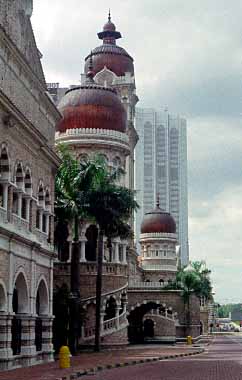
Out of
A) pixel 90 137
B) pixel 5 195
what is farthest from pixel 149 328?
pixel 5 195

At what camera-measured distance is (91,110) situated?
47.7 metres

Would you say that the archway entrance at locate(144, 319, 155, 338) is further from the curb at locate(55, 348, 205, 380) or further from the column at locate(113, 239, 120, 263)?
the curb at locate(55, 348, 205, 380)

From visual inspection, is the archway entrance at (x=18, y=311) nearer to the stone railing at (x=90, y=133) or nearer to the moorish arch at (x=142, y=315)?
the stone railing at (x=90, y=133)

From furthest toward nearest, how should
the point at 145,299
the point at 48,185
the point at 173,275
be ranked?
the point at 173,275, the point at 145,299, the point at 48,185

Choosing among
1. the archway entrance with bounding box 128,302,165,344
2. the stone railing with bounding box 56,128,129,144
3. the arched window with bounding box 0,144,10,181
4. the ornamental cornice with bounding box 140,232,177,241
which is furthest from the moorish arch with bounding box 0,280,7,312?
the ornamental cornice with bounding box 140,232,177,241

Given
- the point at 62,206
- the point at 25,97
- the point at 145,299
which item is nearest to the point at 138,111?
the point at 145,299

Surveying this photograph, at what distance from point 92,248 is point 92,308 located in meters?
3.59

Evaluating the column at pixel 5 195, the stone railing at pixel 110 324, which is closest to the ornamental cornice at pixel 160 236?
the stone railing at pixel 110 324

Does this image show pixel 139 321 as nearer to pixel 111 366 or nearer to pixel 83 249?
pixel 83 249

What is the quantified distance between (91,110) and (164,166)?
87064 millimetres

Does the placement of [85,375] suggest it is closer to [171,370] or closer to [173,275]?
[171,370]

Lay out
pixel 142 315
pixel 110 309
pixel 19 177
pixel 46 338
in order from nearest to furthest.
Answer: pixel 19 177, pixel 46 338, pixel 110 309, pixel 142 315

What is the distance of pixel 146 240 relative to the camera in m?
76.0

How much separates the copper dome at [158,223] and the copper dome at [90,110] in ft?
92.4
